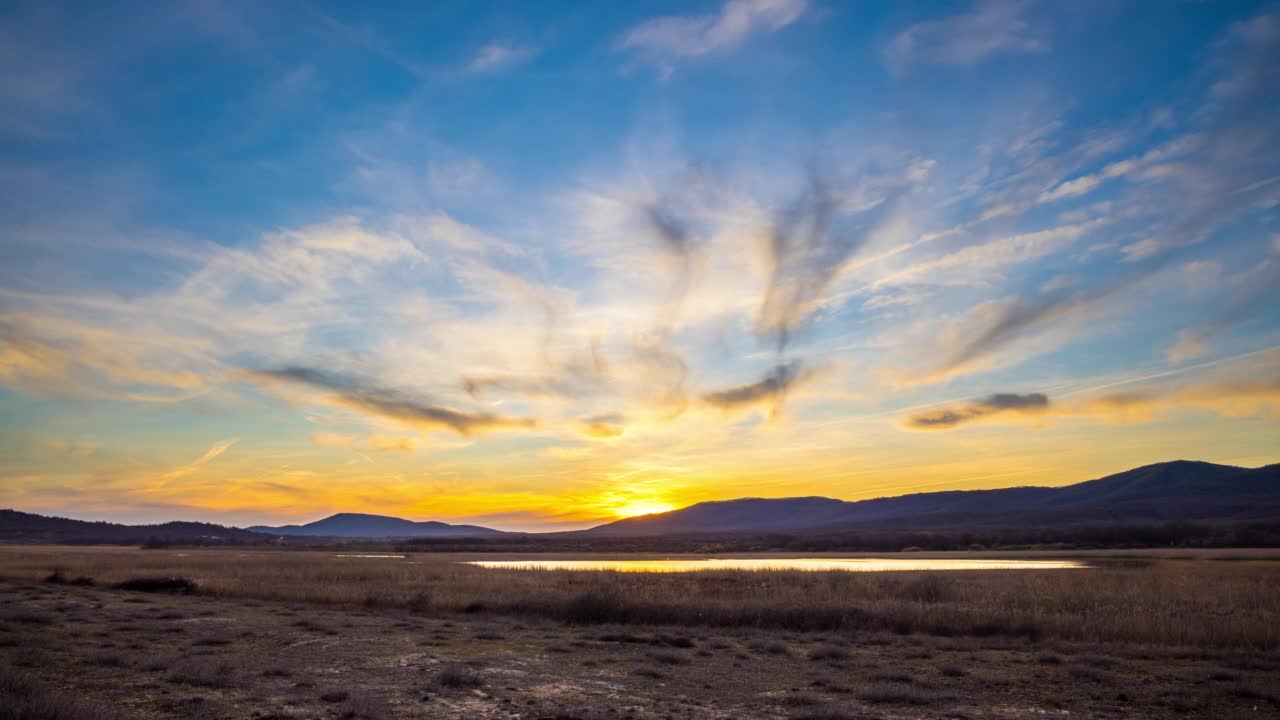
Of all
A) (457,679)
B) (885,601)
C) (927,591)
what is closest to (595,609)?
(885,601)

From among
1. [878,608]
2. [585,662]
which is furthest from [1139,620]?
[585,662]

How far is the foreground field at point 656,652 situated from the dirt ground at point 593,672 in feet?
0.28

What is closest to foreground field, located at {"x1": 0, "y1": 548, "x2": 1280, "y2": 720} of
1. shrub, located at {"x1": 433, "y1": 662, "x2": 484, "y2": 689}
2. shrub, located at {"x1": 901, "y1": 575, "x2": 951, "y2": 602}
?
shrub, located at {"x1": 433, "y1": 662, "x2": 484, "y2": 689}

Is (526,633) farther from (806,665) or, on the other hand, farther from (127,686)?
(127,686)

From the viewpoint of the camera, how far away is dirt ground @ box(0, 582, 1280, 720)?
13.8 m

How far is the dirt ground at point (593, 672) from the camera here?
45.3 feet

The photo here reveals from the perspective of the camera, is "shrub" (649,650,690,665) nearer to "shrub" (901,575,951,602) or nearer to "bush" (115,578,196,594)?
"shrub" (901,575,951,602)

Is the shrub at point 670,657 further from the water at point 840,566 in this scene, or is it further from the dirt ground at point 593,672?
the water at point 840,566

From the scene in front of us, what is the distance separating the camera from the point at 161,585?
4038 cm

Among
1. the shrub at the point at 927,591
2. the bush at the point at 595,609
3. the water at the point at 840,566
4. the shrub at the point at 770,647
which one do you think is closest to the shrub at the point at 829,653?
the shrub at the point at 770,647

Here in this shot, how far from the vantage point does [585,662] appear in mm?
19453

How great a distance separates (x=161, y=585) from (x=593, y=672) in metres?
34.5

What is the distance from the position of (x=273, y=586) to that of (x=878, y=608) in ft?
108

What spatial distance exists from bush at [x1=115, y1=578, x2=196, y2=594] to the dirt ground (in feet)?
47.9
